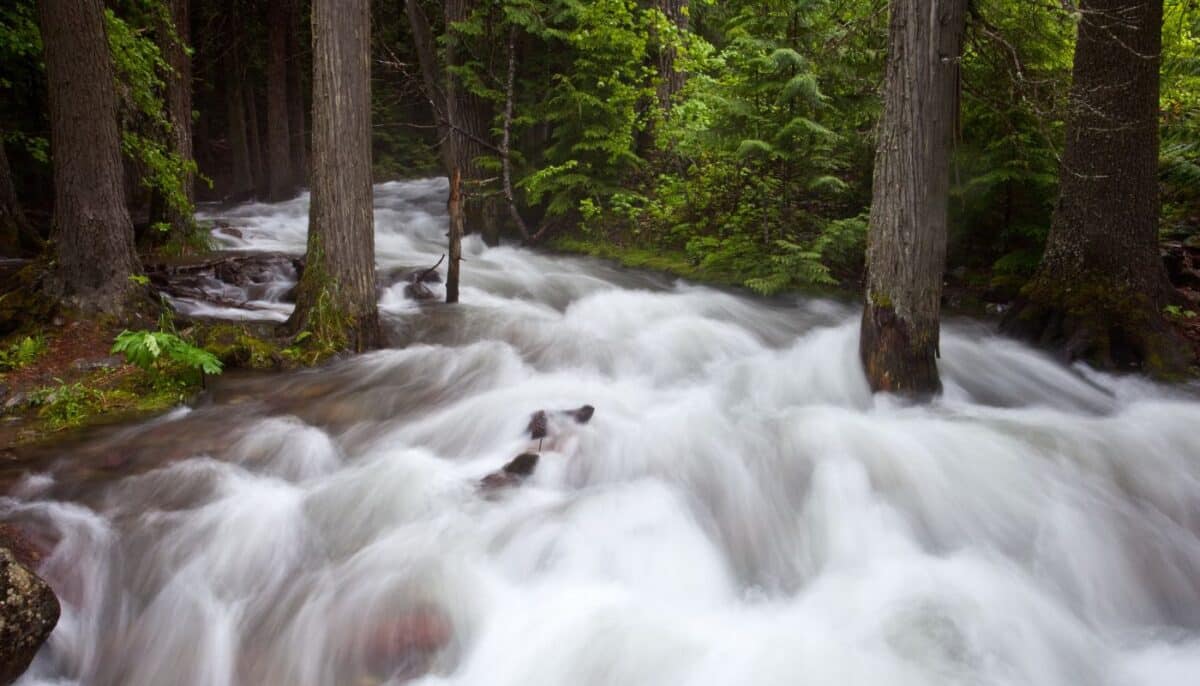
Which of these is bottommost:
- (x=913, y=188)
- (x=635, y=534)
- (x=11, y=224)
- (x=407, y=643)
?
(x=407, y=643)

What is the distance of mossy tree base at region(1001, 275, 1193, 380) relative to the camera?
6000 mm

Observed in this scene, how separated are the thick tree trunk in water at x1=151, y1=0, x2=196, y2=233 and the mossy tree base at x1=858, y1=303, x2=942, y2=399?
9306 mm

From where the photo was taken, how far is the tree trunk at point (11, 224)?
808 cm

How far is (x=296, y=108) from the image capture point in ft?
71.0

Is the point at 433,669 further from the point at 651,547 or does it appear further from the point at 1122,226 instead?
the point at 1122,226

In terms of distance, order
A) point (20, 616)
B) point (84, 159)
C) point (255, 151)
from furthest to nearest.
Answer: point (255, 151) < point (84, 159) < point (20, 616)

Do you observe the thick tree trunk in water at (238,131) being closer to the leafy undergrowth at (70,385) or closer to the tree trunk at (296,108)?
the tree trunk at (296,108)

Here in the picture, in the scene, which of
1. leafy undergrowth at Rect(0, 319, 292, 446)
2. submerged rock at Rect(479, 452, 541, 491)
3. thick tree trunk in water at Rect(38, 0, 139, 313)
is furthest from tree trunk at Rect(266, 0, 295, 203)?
submerged rock at Rect(479, 452, 541, 491)

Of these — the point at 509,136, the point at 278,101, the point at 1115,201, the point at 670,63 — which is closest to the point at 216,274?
the point at 509,136

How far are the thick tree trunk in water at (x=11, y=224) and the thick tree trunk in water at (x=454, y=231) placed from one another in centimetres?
508

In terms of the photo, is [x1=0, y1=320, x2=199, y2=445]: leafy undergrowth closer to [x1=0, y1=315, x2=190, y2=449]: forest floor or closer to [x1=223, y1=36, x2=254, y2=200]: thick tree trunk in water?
[x1=0, y1=315, x2=190, y2=449]: forest floor

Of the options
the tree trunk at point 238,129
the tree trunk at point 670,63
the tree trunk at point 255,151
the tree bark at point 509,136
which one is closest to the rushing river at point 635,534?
the tree bark at point 509,136

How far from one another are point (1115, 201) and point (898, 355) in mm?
2768

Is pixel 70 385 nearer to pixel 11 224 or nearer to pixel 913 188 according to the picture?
pixel 11 224
